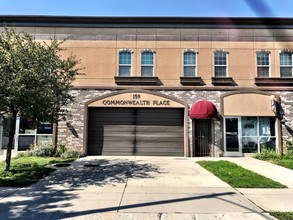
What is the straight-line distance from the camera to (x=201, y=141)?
665 inches

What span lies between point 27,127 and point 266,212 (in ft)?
47.0

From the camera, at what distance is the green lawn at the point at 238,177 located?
8866 millimetres

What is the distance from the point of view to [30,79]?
32.7 ft

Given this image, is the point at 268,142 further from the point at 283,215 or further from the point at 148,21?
the point at 283,215

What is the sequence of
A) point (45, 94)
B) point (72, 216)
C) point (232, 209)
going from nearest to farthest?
point (72, 216), point (232, 209), point (45, 94)

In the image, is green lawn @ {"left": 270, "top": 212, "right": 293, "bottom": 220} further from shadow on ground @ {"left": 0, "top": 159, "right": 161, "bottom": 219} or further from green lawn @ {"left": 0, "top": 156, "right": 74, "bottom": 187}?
green lawn @ {"left": 0, "top": 156, "right": 74, "bottom": 187}

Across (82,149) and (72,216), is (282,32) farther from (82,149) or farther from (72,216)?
(72,216)

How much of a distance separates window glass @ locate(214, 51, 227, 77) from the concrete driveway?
801cm

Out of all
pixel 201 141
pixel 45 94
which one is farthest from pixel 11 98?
pixel 201 141

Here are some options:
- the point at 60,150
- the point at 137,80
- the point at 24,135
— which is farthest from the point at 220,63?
the point at 24,135

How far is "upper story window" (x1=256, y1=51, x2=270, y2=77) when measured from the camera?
17.2 m

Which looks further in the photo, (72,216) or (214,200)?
(214,200)

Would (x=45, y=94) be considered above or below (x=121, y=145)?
above

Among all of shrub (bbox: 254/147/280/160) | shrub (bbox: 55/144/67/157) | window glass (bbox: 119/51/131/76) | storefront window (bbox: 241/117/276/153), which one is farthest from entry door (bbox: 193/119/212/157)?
shrub (bbox: 55/144/67/157)
